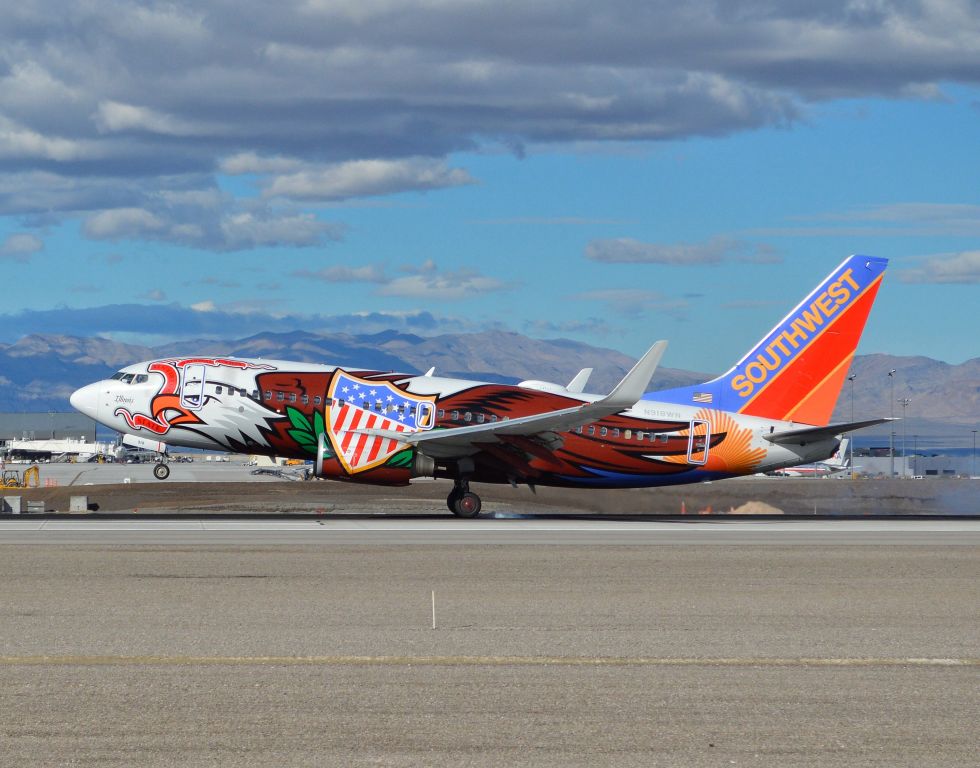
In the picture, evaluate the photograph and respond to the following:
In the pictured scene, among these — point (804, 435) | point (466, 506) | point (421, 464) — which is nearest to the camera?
point (421, 464)

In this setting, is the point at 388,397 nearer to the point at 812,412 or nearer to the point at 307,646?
the point at 812,412

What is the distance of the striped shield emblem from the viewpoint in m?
45.2

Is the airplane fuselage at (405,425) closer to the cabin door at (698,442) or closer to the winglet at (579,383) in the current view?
the cabin door at (698,442)

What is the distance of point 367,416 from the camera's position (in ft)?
150

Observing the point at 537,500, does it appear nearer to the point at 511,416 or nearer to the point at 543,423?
the point at 511,416

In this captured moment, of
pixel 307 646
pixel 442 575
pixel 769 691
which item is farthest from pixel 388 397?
pixel 769 691

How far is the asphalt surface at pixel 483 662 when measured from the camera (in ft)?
43.2

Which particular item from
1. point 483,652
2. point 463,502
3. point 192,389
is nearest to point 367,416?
point 463,502

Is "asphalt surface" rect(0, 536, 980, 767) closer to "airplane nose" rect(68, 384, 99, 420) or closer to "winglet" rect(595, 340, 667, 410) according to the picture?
"winglet" rect(595, 340, 667, 410)

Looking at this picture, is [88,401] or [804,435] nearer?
[804,435]

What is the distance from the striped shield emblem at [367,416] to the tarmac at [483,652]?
8820mm

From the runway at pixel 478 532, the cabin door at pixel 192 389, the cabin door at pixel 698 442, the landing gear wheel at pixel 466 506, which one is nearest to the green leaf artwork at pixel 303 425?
the runway at pixel 478 532

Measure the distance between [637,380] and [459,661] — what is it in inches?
1016

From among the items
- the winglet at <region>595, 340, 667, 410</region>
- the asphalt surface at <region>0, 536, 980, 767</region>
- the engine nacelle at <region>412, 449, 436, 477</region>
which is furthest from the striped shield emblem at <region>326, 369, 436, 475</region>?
the asphalt surface at <region>0, 536, 980, 767</region>
